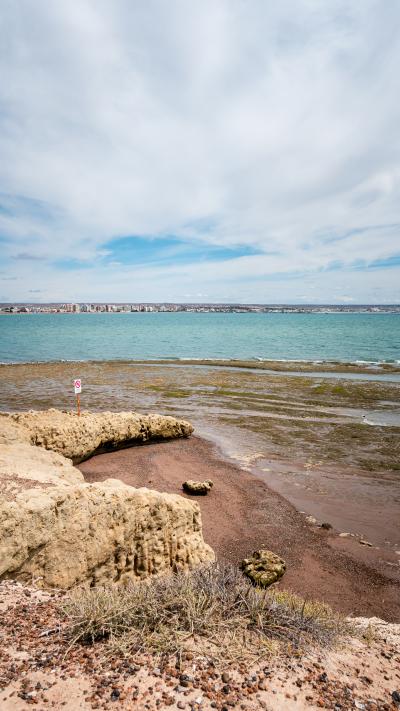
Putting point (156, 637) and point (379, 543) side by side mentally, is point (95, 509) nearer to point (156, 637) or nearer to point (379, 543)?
point (156, 637)

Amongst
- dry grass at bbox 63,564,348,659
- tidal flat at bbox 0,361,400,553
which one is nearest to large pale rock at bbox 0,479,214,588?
dry grass at bbox 63,564,348,659

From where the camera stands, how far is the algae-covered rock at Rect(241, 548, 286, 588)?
7704 millimetres

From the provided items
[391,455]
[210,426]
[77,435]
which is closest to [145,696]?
[77,435]

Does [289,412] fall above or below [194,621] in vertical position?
below


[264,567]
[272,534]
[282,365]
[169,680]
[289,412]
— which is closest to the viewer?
[169,680]

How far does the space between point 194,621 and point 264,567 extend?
14.6ft

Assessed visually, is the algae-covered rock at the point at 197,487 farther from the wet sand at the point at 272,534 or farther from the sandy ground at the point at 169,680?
the sandy ground at the point at 169,680

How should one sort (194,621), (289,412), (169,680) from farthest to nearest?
(289,412), (194,621), (169,680)

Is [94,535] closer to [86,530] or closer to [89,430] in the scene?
[86,530]

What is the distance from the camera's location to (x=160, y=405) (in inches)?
961

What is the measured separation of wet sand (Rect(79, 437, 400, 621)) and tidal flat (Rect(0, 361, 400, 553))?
2.68 feet

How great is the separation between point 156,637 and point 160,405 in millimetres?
20679

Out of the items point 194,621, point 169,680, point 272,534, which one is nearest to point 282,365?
point 272,534

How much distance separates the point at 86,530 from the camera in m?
5.98
